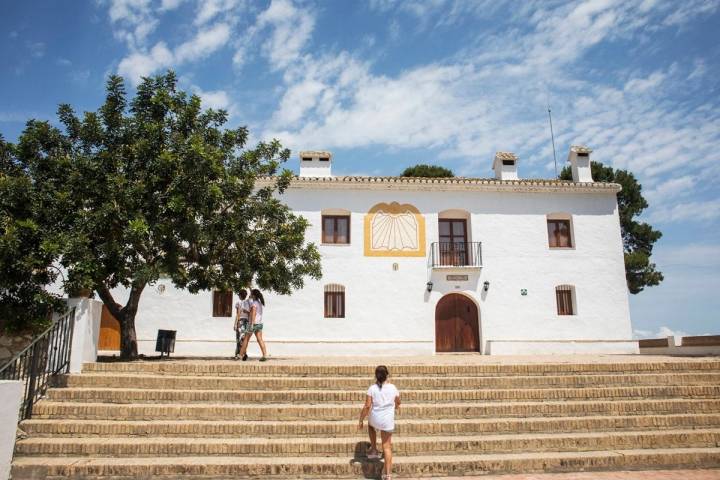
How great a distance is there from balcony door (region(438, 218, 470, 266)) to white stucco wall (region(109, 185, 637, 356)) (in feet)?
1.63

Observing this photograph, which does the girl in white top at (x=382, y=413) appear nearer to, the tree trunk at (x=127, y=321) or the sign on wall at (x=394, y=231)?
the tree trunk at (x=127, y=321)

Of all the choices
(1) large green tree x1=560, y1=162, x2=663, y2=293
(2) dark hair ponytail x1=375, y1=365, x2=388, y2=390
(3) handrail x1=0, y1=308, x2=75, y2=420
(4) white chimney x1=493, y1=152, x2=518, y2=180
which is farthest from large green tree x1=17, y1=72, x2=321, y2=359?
(1) large green tree x1=560, y1=162, x2=663, y2=293

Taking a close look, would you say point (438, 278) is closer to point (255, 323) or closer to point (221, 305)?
point (221, 305)

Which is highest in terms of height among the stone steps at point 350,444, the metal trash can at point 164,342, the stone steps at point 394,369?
the metal trash can at point 164,342

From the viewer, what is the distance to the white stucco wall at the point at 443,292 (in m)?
17.6

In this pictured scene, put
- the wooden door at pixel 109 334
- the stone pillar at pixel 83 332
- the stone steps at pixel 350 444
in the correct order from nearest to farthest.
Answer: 1. the stone steps at pixel 350 444
2. the stone pillar at pixel 83 332
3. the wooden door at pixel 109 334

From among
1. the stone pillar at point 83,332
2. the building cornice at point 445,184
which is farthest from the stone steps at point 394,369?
the building cornice at point 445,184

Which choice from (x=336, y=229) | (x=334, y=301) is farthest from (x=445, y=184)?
(x=334, y=301)

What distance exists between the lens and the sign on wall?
18516 mm

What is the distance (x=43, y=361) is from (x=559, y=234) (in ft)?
55.8

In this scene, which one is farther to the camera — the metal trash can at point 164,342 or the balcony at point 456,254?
the balcony at point 456,254

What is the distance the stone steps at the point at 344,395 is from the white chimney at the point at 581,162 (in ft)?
43.4

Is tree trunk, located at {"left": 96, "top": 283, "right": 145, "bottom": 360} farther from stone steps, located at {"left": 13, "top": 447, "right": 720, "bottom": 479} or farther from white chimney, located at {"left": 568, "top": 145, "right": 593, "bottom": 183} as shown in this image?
white chimney, located at {"left": 568, "top": 145, "right": 593, "bottom": 183}

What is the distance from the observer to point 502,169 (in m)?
20.2
